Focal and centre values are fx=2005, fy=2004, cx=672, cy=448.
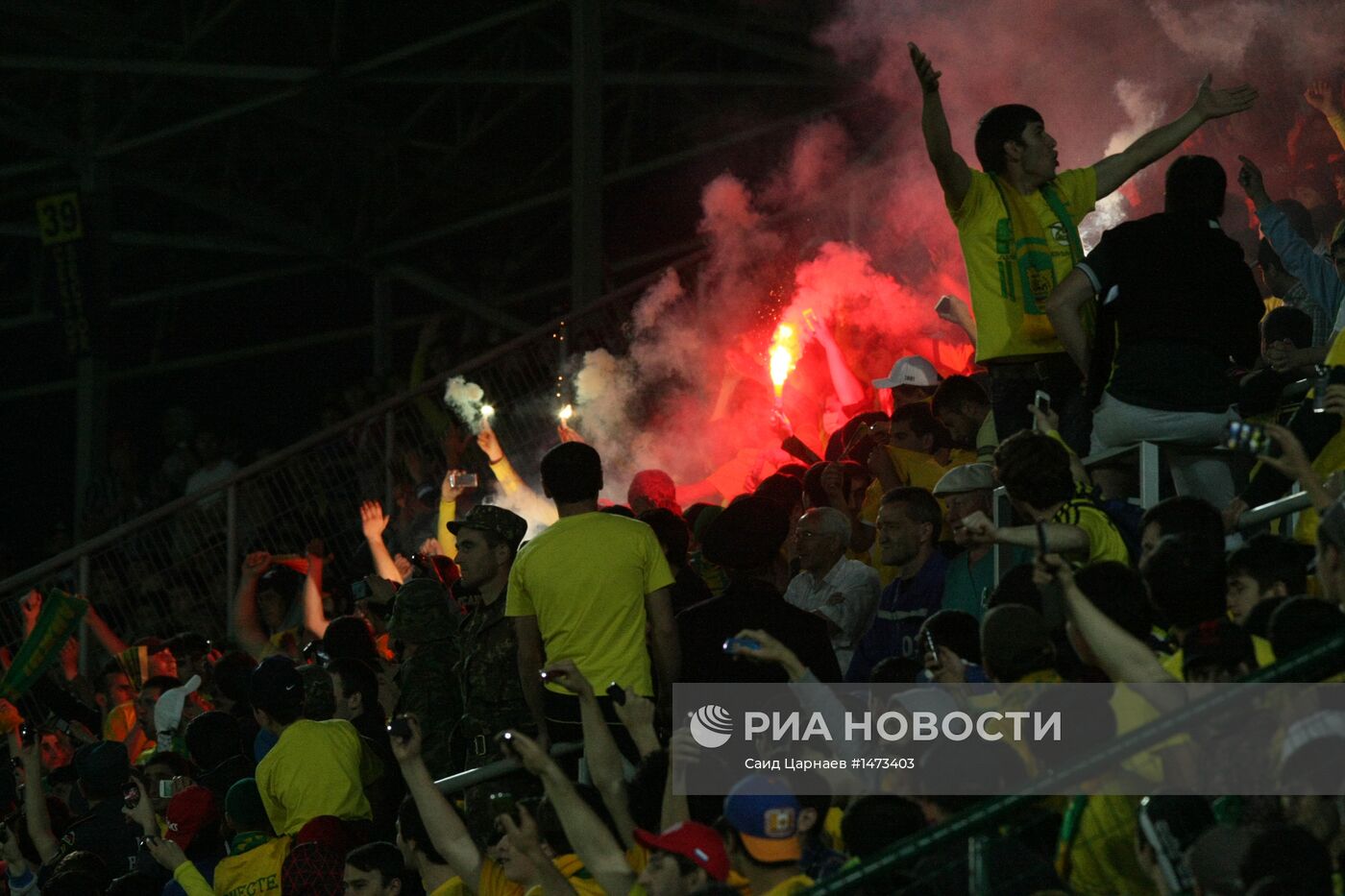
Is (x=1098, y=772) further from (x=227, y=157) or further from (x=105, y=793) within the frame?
(x=227, y=157)

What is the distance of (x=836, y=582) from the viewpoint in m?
7.80

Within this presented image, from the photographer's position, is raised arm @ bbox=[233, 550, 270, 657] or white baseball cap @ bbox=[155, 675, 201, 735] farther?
raised arm @ bbox=[233, 550, 270, 657]

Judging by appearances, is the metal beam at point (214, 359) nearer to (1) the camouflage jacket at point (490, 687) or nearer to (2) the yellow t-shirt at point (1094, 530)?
(1) the camouflage jacket at point (490, 687)

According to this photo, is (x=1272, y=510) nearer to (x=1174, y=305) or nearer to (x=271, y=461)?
(x=1174, y=305)

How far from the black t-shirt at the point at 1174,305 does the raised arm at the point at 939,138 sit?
2.08ft

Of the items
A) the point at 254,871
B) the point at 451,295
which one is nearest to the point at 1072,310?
the point at 254,871

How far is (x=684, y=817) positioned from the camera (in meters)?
5.76

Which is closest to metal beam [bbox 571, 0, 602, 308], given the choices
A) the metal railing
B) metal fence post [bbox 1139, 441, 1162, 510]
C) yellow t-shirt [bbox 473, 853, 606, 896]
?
the metal railing

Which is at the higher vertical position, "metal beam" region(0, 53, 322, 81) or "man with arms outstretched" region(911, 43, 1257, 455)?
"metal beam" region(0, 53, 322, 81)

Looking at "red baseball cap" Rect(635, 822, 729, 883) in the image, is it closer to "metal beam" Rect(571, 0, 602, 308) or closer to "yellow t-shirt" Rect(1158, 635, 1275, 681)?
"yellow t-shirt" Rect(1158, 635, 1275, 681)

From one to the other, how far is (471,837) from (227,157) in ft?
46.4

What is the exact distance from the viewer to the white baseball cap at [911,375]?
33.5 feet

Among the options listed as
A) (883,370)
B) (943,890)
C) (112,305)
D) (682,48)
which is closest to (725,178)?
(682,48)

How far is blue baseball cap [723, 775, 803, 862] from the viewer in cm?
522
